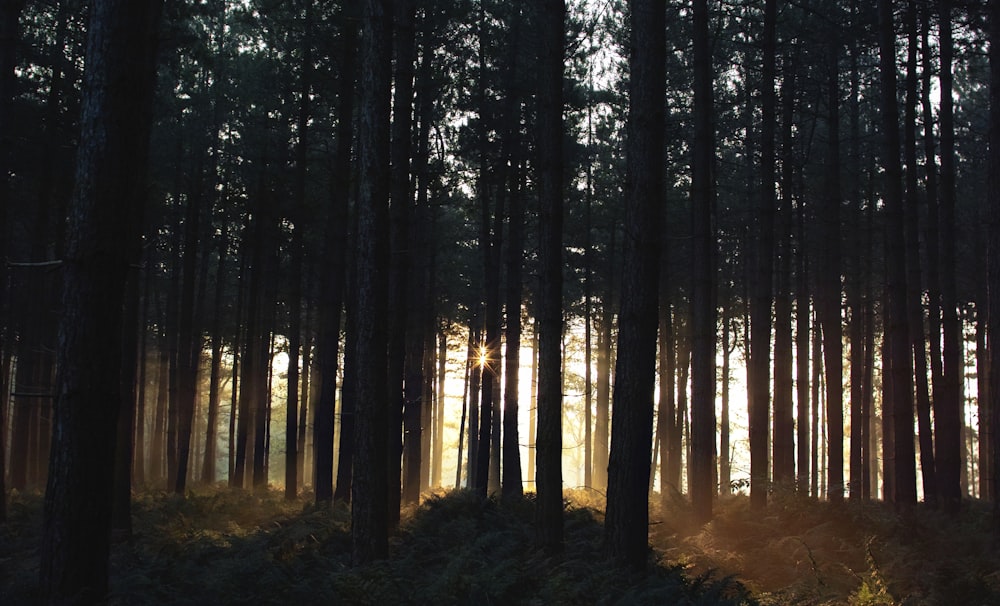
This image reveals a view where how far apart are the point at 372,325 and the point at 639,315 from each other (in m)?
3.43

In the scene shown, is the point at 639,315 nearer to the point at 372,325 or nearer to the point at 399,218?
the point at 372,325

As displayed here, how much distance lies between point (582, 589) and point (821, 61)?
17.3 metres

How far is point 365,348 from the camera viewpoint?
393 inches

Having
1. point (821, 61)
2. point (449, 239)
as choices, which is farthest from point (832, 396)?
point (449, 239)

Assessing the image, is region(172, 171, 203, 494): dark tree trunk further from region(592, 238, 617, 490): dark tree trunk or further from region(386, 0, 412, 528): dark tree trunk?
region(592, 238, 617, 490): dark tree trunk

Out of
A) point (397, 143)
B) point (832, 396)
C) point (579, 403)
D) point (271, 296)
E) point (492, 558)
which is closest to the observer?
point (492, 558)

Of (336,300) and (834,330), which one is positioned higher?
(336,300)

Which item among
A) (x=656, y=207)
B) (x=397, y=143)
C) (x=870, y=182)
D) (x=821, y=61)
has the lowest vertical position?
(x=656, y=207)

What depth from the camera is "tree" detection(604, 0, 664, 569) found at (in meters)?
9.16

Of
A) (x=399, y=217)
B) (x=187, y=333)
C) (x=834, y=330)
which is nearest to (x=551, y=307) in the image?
(x=399, y=217)

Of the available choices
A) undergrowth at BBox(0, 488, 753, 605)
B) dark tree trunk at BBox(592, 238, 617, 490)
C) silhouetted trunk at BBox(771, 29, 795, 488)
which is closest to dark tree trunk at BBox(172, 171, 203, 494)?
undergrowth at BBox(0, 488, 753, 605)

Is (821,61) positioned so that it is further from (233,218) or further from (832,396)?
(233,218)

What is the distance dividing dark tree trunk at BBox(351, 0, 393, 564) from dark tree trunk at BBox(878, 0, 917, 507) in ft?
31.5

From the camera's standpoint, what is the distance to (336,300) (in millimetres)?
17719
